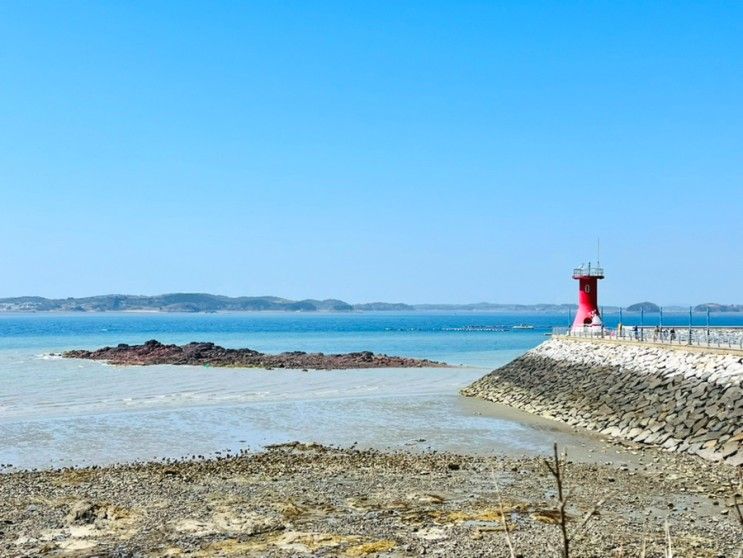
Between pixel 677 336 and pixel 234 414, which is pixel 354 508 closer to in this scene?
pixel 234 414

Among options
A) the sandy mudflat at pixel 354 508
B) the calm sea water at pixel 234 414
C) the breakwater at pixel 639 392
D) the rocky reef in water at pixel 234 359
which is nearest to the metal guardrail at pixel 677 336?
the breakwater at pixel 639 392

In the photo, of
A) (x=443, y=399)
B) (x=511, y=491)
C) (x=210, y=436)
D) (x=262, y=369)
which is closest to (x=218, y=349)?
(x=262, y=369)

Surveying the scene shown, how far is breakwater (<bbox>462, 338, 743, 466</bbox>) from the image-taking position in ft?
65.7

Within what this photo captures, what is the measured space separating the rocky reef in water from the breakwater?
19277mm

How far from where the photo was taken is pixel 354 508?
1433 cm

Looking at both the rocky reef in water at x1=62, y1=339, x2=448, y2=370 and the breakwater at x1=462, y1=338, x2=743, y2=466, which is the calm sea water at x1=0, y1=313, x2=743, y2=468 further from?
the rocky reef in water at x1=62, y1=339, x2=448, y2=370

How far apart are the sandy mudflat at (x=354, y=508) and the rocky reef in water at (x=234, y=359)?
34251mm

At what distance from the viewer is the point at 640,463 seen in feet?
62.4

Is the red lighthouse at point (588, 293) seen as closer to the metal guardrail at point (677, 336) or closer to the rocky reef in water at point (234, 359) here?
the metal guardrail at point (677, 336)

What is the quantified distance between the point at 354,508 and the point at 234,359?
43699 mm

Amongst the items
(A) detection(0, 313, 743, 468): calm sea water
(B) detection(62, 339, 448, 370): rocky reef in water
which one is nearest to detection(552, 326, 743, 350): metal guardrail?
(A) detection(0, 313, 743, 468): calm sea water

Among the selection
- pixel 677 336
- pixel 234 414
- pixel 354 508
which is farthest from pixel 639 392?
pixel 234 414

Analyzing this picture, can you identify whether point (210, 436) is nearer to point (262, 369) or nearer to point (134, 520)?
point (134, 520)

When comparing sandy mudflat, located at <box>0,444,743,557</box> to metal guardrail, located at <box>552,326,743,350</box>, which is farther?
metal guardrail, located at <box>552,326,743,350</box>
